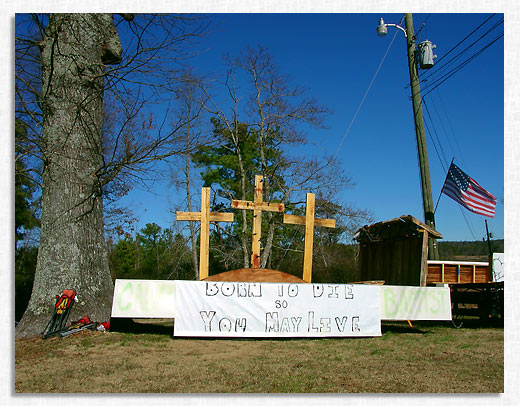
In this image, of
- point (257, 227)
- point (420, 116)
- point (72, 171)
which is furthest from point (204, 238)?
point (420, 116)

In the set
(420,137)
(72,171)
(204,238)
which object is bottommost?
(204,238)

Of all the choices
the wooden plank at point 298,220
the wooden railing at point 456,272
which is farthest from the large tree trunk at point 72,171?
the wooden railing at point 456,272

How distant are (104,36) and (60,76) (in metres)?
0.89

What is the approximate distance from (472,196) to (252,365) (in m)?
6.09

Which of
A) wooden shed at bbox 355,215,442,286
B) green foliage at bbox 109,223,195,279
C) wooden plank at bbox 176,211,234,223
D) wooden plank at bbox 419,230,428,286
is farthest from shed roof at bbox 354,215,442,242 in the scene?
green foliage at bbox 109,223,195,279

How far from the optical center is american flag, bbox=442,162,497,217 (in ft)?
28.6

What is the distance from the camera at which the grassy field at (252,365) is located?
402 centimetres

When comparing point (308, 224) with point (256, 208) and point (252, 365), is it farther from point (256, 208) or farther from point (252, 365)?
point (252, 365)

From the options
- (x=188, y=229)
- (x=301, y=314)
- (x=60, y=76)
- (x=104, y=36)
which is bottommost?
(x=301, y=314)

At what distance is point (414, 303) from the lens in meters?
6.62
